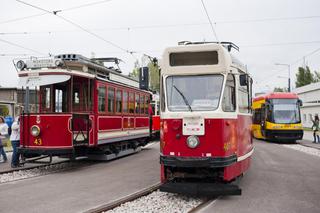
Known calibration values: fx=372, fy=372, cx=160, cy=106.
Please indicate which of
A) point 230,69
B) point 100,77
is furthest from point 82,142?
point 230,69

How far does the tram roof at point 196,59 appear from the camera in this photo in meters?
7.71

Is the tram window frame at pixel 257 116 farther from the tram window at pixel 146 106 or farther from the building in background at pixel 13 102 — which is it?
the building in background at pixel 13 102

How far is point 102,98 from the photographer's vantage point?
13.1m

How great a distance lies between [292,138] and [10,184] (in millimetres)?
17084

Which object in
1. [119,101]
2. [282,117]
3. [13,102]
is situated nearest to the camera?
[119,101]

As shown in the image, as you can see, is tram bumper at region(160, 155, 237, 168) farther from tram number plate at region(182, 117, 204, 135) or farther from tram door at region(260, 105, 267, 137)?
tram door at region(260, 105, 267, 137)

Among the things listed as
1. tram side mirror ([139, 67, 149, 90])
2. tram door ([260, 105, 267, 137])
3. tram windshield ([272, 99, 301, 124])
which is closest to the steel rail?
tram side mirror ([139, 67, 149, 90])

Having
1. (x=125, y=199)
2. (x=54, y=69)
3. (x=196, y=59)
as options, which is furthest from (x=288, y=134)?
(x=125, y=199)

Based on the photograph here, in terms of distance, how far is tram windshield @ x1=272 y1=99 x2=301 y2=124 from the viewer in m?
22.1

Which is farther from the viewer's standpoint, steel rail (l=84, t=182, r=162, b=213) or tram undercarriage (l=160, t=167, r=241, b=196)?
tram undercarriage (l=160, t=167, r=241, b=196)

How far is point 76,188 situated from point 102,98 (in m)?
4.95

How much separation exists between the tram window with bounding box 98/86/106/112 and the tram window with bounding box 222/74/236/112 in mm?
6161

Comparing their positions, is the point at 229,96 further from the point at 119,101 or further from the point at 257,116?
the point at 257,116

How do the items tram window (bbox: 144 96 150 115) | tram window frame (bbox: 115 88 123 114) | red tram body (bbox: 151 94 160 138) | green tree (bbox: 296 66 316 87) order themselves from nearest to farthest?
tram window frame (bbox: 115 88 123 114) < tram window (bbox: 144 96 150 115) < red tram body (bbox: 151 94 160 138) < green tree (bbox: 296 66 316 87)
